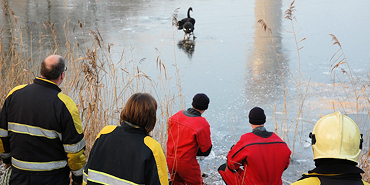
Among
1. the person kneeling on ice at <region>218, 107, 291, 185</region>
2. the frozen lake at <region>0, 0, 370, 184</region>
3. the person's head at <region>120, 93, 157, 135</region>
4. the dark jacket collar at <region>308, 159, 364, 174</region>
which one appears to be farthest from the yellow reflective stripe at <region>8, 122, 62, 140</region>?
the frozen lake at <region>0, 0, 370, 184</region>

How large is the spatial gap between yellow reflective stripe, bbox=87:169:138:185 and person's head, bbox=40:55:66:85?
0.87 m

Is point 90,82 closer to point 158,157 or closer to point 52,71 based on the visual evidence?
point 52,71

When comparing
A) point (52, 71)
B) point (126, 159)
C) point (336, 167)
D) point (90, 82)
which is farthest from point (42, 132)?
point (336, 167)

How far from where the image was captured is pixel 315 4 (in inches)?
713

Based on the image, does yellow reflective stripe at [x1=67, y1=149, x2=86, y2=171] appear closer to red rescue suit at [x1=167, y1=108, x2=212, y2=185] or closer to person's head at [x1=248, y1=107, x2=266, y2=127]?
red rescue suit at [x1=167, y1=108, x2=212, y2=185]

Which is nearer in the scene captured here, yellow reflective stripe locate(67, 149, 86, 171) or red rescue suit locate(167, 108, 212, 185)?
yellow reflective stripe locate(67, 149, 86, 171)

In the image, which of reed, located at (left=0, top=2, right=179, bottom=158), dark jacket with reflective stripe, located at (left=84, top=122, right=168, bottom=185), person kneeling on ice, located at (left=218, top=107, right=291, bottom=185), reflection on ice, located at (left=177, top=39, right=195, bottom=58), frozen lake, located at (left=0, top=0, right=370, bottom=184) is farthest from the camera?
reflection on ice, located at (left=177, top=39, right=195, bottom=58)

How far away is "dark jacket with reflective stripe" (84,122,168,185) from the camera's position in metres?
1.97

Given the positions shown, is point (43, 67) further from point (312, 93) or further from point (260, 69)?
point (260, 69)

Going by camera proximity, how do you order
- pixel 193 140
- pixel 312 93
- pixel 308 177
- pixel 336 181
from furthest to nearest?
1. pixel 312 93
2. pixel 193 140
3. pixel 308 177
4. pixel 336 181

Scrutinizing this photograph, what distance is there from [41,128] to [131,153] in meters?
0.85

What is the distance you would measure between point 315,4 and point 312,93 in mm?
12949

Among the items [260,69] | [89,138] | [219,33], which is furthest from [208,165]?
[219,33]

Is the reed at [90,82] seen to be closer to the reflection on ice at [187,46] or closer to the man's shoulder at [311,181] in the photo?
the man's shoulder at [311,181]
